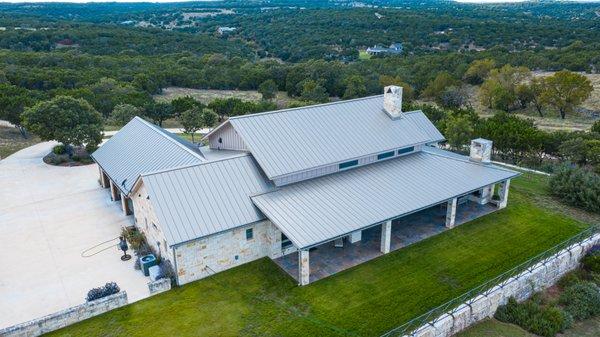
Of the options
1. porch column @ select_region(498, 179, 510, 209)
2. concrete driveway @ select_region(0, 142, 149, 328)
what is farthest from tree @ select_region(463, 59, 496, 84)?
concrete driveway @ select_region(0, 142, 149, 328)

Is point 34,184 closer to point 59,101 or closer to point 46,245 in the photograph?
point 59,101

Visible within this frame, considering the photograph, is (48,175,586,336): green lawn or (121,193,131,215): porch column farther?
(121,193,131,215): porch column

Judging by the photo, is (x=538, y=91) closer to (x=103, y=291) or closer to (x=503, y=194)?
(x=503, y=194)

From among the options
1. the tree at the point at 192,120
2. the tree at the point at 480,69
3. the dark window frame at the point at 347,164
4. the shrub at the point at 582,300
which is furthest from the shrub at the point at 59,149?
the tree at the point at 480,69

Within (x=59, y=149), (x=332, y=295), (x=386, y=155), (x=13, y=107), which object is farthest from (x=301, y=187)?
(x=13, y=107)

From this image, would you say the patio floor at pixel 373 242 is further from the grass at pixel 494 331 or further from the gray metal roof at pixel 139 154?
the gray metal roof at pixel 139 154

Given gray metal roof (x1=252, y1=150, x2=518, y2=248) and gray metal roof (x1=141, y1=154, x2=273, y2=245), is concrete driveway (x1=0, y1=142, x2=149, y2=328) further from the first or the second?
gray metal roof (x1=252, y1=150, x2=518, y2=248)

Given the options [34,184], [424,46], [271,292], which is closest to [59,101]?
[34,184]
